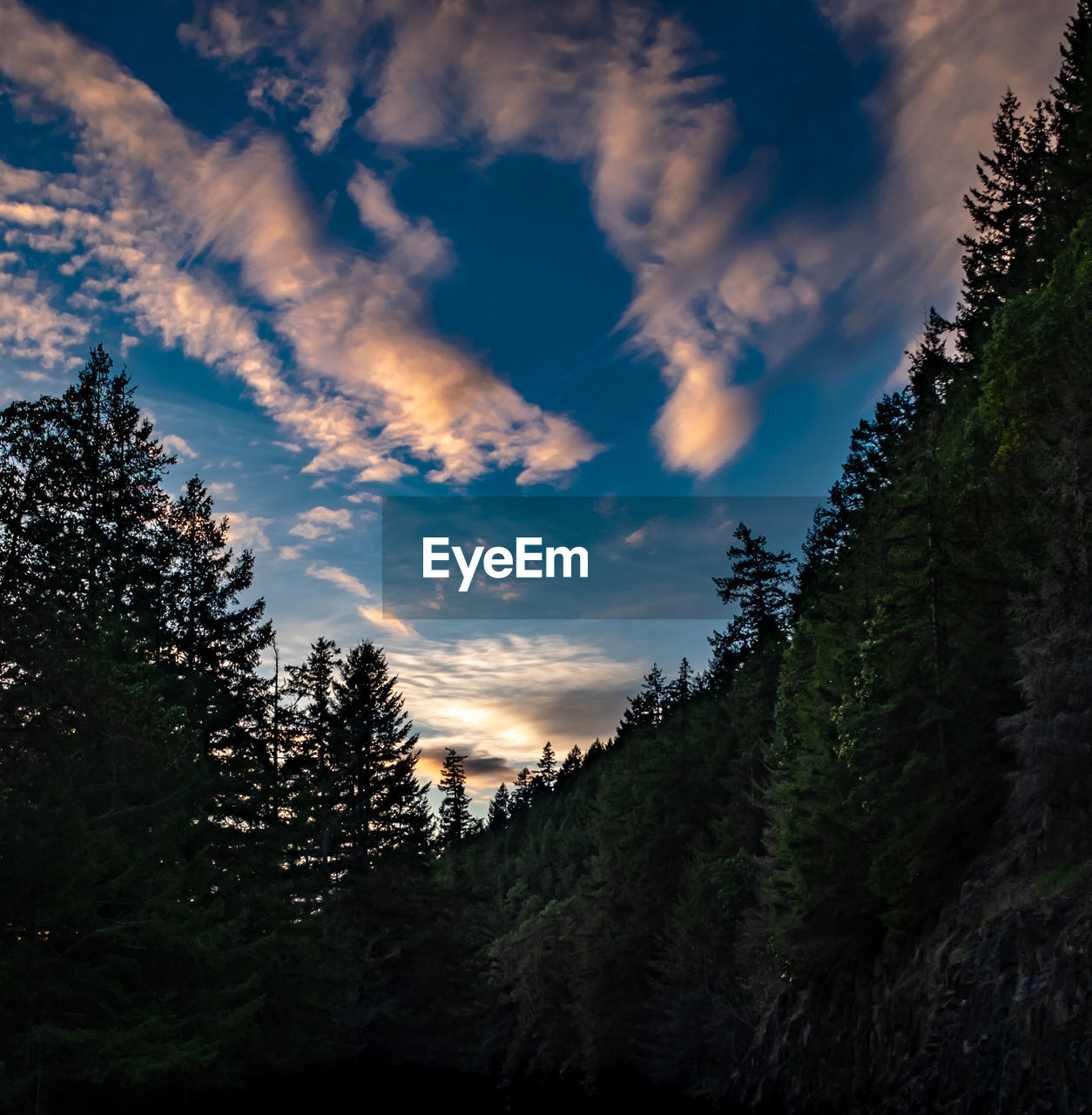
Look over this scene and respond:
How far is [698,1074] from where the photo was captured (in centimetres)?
4441

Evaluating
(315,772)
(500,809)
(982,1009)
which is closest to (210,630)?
(315,772)

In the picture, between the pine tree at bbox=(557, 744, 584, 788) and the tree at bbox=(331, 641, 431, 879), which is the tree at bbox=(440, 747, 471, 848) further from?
the tree at bbox=(331, 641, 431, 879)

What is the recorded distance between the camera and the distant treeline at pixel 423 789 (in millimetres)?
15555

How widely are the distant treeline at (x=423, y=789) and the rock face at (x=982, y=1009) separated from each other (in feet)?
4.54

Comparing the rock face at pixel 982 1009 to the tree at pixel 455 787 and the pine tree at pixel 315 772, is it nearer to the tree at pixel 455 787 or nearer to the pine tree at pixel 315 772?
the pine tree at pixel 315 772

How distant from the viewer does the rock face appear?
1823cm

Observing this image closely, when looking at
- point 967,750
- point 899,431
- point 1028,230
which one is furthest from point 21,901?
point 1028,230

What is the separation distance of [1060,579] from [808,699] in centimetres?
1726

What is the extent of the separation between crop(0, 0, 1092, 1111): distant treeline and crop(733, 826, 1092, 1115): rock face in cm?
138

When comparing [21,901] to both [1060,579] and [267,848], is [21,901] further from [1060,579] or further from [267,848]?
[1060,579]

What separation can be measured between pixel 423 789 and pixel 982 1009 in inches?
1039

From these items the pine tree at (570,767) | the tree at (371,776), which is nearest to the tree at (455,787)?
the pine tree at (570,767)

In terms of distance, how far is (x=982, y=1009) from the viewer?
821 inches

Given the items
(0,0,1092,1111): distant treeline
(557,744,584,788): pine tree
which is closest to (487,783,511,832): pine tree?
(557,744,584,788): pine tree
